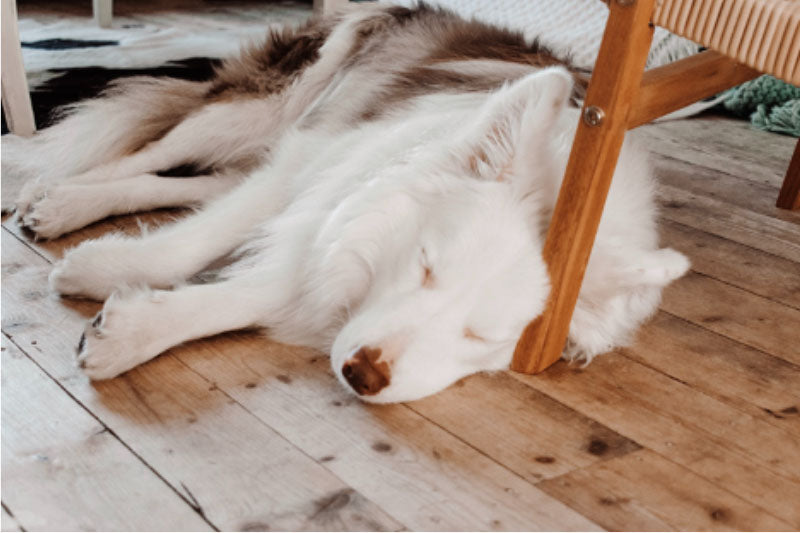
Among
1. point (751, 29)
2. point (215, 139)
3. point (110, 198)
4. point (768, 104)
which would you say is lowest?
point (110, 198)

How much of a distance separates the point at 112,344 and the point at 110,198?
0.87 metres

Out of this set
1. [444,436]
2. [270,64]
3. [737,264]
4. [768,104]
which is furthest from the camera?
[768,104]

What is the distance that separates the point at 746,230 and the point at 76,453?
7.30 feet

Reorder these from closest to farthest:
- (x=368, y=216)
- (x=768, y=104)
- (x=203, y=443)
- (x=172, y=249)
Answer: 1. (x=203, y=443)
2. (x=368, y=216)
3. (x=172, y=249)
4. (x=768, y=104)

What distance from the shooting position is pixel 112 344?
1638 millimetres

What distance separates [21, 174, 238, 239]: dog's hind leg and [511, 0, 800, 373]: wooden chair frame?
120 cm

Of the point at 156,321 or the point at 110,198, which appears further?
the point at 110,198

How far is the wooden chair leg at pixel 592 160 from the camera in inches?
62.6

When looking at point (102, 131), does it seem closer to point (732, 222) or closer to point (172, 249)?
point (172, 249)

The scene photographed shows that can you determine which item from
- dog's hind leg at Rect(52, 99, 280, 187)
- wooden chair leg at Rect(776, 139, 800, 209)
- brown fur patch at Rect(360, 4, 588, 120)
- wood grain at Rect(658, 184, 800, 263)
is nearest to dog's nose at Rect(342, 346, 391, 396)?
brown fur patch at Rect(360, 4, 588, 120)

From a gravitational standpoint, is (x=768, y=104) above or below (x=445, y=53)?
below

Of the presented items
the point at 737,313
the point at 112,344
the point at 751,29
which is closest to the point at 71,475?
the point at 112,344

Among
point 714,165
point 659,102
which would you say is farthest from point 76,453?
point 714,165

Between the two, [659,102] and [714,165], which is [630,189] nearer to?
[659,102]
